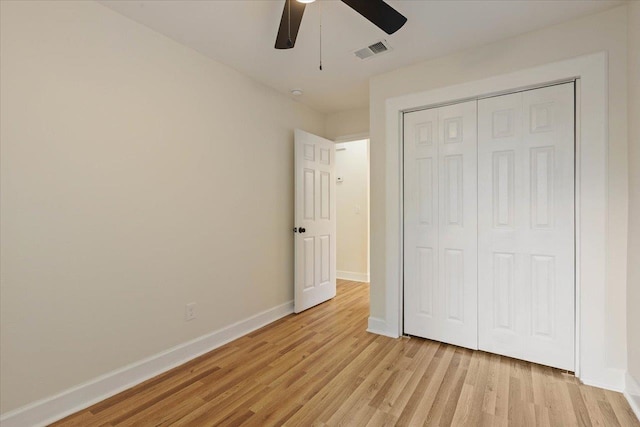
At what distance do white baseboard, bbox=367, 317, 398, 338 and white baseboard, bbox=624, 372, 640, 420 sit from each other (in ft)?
4.96

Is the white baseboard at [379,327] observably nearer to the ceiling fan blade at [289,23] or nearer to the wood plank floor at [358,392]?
the wood plank floor at [358,392]

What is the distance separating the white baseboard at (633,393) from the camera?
172cm

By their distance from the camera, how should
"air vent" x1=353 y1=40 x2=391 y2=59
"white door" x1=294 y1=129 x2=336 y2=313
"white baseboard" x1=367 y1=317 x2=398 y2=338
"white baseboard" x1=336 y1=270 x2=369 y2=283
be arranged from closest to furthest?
"air vent" x1=353 y1=40 x2=391 y2=59 < "white baseboard" x1=367 y1=317 x2=398 y2=338 < "white door" x1=294 y1=129 x2=336 y2=313 < "white baseboard" x1=336 y1=270 x2=369 y2=283

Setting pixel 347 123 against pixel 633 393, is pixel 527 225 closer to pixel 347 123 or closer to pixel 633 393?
pixel 633 393

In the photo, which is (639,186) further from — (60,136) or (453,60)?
(60,136)

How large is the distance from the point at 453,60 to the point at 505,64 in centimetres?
40

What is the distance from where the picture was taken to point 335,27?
217 centimetres

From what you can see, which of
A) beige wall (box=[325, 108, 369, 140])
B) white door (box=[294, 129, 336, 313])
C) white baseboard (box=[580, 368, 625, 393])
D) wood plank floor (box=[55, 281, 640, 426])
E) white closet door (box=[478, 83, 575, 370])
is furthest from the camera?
beige wall (box=[325, 108, 369, 140])

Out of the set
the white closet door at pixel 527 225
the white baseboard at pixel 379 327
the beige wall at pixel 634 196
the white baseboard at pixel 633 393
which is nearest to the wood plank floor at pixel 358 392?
the white baseboard at pixel 633 393

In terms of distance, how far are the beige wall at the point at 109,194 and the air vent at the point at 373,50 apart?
3.74 ft

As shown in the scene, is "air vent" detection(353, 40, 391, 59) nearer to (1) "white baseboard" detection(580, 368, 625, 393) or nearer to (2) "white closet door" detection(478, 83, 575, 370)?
(2) "white closet door" detection(478, 83, 575, 370)

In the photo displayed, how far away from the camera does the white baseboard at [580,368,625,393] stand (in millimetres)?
1925

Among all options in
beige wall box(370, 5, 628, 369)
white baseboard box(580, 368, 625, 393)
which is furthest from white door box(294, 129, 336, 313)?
white baseboard box(580, 368, 625, 393)

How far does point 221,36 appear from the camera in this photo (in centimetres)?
227
